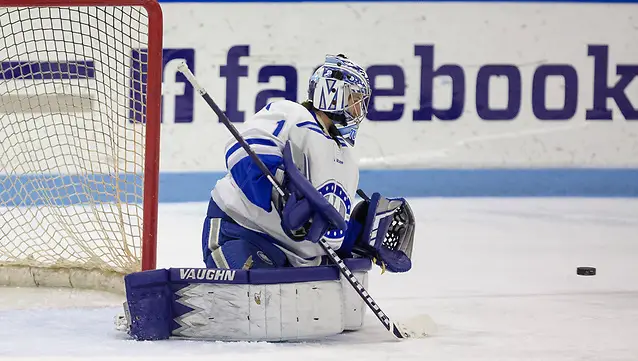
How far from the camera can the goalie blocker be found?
8.13ft

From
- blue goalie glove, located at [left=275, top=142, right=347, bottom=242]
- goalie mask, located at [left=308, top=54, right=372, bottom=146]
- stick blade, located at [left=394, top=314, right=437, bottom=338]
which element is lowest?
stick blade, located at [left=394, top=314, right=437, bottom=338]

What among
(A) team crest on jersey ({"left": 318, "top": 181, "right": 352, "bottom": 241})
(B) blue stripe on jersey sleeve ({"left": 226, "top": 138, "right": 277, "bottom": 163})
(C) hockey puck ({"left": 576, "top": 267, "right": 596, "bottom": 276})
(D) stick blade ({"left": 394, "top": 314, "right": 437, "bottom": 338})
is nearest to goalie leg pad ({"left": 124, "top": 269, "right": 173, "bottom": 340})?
(B) blue stripe on jersey sleeve ({"left": 226, "top": 138, "right": 277, "bottom": 163})

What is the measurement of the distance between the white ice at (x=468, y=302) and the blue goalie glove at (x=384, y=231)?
0.17m

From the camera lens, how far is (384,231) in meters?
2.83

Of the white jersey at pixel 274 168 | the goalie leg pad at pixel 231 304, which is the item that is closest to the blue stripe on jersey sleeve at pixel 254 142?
the white jersey at pixel 274 168

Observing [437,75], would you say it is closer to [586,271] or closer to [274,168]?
[586,271]

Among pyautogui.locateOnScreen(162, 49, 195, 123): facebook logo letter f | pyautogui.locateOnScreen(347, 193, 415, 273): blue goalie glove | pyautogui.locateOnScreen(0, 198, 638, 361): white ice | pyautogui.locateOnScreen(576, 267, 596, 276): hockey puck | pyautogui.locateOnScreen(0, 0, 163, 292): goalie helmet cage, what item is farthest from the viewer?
pyautogui.locateOnScreen(162, 49, 195, 123): facebook logo letter f

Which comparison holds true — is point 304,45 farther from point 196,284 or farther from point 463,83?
point 196,284

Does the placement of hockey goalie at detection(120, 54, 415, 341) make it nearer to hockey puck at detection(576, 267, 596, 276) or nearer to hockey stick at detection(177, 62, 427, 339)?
hockey stick at detection(177, 62, 427, 339)

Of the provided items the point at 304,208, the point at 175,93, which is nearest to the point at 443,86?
the point at 175,93

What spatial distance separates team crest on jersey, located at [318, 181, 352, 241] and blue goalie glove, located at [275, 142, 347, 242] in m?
0.12

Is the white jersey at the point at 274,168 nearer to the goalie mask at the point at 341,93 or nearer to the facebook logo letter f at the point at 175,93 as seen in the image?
the goalie mask at the point at 341,93

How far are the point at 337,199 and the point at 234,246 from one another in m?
0.27

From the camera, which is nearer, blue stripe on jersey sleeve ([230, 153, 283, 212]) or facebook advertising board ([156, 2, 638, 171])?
blue stripe on jersey sleeve ([230, 153, 283, 212])
